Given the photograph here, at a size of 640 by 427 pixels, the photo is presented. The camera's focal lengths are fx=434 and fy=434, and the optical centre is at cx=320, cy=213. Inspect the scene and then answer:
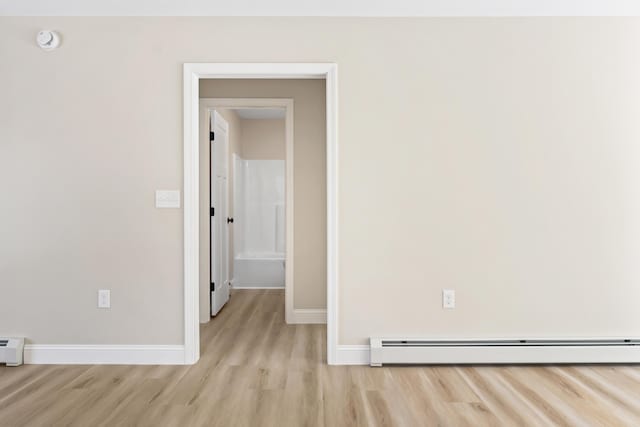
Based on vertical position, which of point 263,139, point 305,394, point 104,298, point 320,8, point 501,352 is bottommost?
point 305,394

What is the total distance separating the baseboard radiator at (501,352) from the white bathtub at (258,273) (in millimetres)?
3178

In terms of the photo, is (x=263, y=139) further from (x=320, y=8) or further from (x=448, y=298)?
(x=448, y=298)

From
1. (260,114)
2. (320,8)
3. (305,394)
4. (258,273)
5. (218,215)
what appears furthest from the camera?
(260,114)

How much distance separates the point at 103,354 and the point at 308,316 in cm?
185

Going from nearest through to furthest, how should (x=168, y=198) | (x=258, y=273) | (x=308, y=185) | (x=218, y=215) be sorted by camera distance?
(x=168, y=198), (x=308, y=185), (x=218, y=215), (x=258, y=273)

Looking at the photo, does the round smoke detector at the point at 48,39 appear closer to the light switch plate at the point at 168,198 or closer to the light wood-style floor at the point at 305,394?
the light switch plate at the point at 168,198

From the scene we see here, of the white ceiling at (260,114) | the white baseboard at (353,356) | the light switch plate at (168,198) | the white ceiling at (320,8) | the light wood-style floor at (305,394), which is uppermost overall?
the white ceiling at (260,114)

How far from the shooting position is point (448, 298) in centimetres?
311

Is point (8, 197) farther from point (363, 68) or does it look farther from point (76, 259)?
point (363, 68)

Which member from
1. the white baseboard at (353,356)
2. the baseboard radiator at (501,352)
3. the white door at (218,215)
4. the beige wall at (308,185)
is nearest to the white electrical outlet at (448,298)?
the baseboard radiator at (501,352)

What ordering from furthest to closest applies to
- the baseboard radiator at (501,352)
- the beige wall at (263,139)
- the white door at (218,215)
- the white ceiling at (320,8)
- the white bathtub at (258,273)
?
1. the beige wall at (263,139)
2. the white bathtub at (258,273)
3. the white door at (218,215)
4. the baseboard radiator at (501,352)
5. the white ceiling at (320,8)

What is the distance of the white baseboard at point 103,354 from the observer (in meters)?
3.09

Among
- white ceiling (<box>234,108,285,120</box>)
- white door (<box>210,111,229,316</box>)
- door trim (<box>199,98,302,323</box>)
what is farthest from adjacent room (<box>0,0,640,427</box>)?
white ceiling (<box>234,108,285,120</box>)

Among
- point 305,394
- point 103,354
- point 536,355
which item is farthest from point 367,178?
point 103,354
